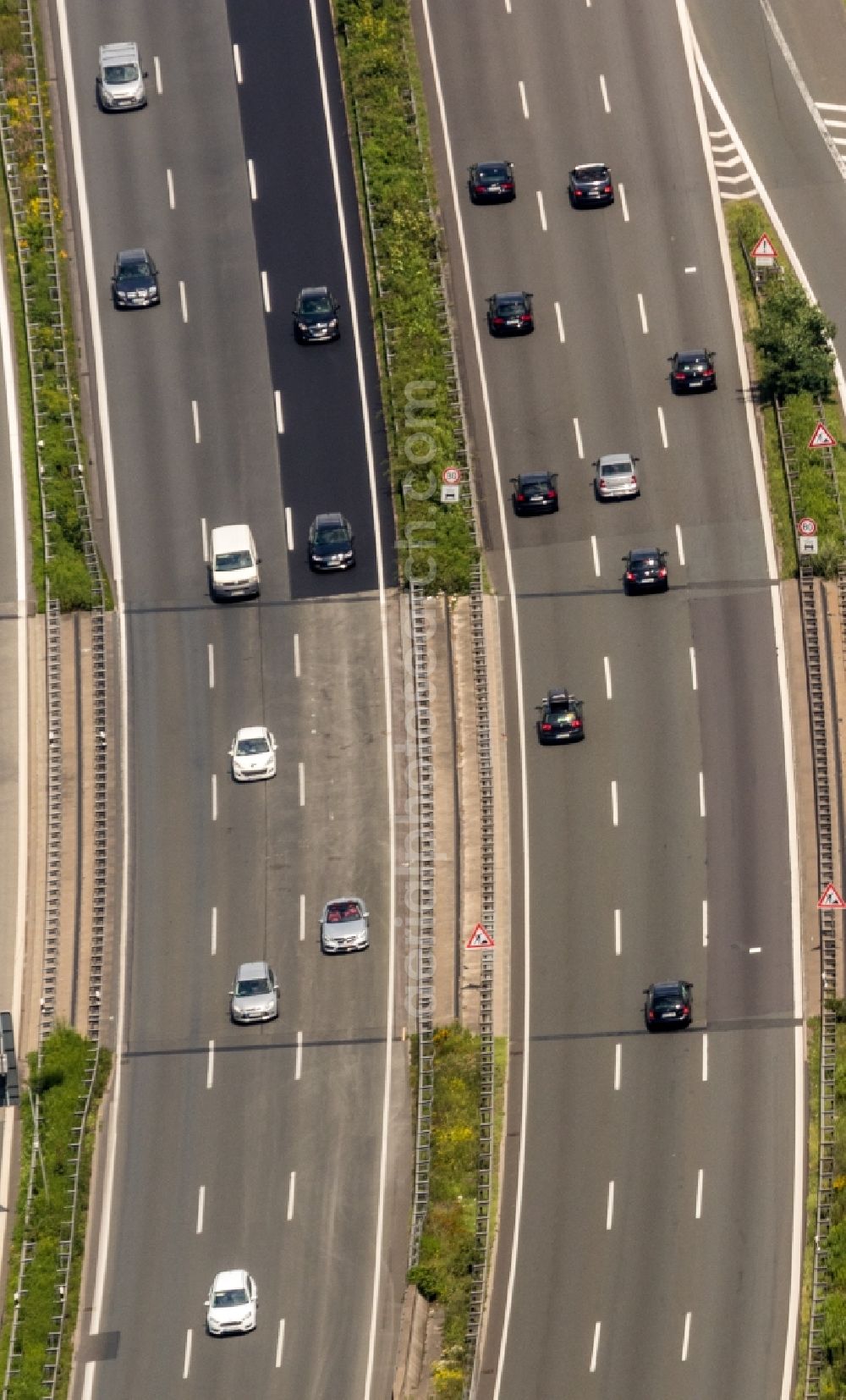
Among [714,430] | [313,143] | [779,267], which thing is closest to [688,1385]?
[714,430]

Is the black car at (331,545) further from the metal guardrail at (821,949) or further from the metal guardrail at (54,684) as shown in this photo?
the metal guardrail at (821,949)

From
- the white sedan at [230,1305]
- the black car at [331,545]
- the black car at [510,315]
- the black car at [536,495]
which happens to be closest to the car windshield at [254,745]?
the black car at [331,545]

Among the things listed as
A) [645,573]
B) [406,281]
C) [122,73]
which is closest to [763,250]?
[406,281]

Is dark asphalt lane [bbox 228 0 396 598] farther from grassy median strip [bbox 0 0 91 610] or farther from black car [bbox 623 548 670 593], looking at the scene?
black car [bbox 623 548 670 593]

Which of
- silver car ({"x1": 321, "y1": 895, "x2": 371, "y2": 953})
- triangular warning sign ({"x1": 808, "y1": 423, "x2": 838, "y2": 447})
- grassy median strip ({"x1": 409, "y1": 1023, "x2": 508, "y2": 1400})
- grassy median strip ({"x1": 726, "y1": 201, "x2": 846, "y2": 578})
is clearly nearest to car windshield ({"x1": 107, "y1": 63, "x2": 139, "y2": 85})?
grassy median strip ({"x1": 726, "y1": 201, "x2": 846, "y2": 578})

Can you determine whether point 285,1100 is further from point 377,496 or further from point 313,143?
point 313,143
